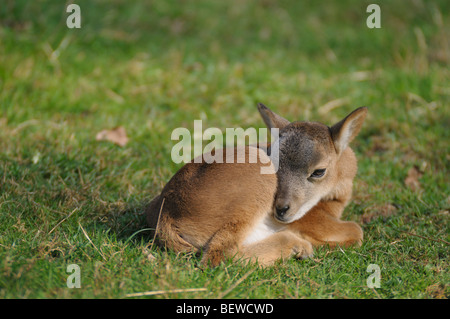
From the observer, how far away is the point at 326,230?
14.9ft

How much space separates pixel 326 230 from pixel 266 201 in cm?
78

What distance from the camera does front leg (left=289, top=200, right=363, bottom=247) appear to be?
4.49 meters

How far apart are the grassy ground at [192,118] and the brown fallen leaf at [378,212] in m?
0.02

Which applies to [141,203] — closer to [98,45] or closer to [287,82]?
[287,82]

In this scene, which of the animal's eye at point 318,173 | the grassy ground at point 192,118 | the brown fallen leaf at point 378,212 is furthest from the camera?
the brown fallen leaf at point 378,212

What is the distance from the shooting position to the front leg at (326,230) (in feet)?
14.7

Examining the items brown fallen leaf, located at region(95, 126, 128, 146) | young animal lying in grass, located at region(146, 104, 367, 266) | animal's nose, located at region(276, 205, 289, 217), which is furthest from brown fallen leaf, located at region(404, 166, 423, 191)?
brown fallen leaf, located at region(95, 126, 128, 146)

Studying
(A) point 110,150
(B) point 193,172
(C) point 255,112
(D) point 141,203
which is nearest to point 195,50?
(C) point 255,112

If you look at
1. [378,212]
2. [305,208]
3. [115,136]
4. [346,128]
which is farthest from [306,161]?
[115,136]

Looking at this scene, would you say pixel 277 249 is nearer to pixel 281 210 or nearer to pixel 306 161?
pixel 281 210

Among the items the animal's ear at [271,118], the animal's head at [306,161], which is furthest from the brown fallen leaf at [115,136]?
the animal's head at [306,161]

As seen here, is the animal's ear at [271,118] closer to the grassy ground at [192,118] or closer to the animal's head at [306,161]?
the animal's head at [306,161]
